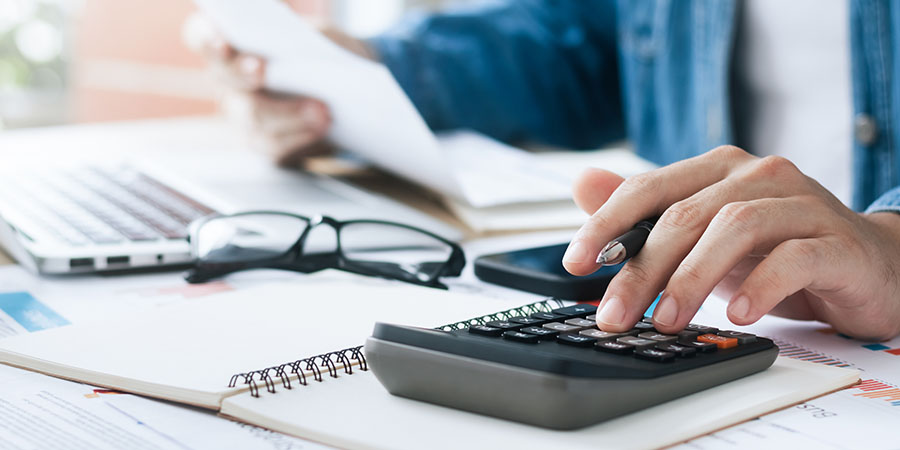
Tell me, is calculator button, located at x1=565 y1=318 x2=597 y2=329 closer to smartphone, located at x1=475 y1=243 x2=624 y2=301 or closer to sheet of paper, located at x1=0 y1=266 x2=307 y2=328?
smartphone, located at x1=475 y1=243 x2=624 y2=301

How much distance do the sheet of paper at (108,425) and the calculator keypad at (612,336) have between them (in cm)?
11

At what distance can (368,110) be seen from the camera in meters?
0.89

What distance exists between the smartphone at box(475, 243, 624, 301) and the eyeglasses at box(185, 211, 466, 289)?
0.03 meters

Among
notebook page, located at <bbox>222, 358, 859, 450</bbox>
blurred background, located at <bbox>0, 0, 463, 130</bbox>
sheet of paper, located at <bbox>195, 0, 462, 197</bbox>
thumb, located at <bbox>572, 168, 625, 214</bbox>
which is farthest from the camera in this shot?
blurred background, located at <bbox>0, 0, 463, 130</bbox>

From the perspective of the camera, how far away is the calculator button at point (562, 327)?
0.42 m

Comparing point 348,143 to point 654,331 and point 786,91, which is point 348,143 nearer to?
point 786,91

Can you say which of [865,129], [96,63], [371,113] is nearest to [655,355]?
[371,113]

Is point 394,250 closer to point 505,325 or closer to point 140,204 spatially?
point 140,204

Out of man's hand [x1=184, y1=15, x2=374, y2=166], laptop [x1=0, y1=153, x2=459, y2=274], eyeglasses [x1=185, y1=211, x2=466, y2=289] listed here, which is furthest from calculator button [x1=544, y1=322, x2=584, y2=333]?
man's hand [x1=184, y1=15, x2=374, y2=166]

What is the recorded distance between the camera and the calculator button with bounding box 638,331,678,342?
42cm

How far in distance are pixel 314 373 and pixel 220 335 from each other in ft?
0.30

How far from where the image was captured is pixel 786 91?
1.14m

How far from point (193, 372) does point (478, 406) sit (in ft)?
0.48

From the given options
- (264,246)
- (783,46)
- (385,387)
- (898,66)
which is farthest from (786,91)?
(385,387)
